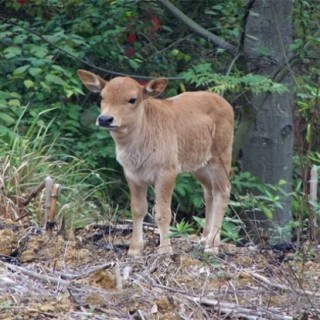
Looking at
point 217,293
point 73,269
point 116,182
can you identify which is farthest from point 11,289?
point 116,182

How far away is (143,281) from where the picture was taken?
792cm

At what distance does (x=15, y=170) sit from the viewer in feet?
35.5

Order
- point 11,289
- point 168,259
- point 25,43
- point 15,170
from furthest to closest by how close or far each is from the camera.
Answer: point 25,43 < point 15,170 < point 168,259 < point 11,289

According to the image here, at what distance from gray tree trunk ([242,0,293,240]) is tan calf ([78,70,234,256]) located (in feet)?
11.5

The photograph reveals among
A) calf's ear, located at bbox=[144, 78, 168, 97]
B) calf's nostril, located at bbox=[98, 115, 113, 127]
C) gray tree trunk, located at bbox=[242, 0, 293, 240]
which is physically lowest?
gray tree trunk, located at bbox=[242, 0, 293, 240]

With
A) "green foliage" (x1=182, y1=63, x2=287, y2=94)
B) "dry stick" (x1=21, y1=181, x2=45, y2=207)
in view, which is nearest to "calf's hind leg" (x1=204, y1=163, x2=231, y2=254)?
"dry stick" (x1=21, y1=181, x2=45, y2=207)

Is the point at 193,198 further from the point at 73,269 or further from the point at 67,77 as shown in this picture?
the point at 73,269

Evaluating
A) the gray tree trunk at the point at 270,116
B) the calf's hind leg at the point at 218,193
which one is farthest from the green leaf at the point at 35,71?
the calf's hind leg at the point at 218,193

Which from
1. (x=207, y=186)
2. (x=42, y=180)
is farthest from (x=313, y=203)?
(x=42, y=180)

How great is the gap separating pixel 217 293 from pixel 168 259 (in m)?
0.73

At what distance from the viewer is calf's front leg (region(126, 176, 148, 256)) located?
880 centimetres

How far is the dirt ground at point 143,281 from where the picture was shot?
7.27m

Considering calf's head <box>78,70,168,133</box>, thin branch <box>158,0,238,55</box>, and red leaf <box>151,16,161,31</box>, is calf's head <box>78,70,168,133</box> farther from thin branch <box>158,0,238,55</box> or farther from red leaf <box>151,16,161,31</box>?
red leaf <box>151,16,161,31</box>

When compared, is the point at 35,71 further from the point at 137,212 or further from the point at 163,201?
the point at 163,201
